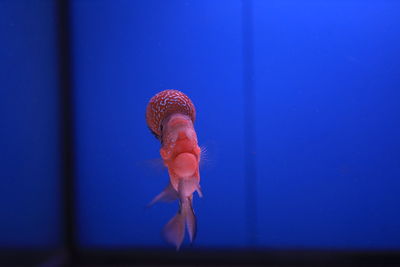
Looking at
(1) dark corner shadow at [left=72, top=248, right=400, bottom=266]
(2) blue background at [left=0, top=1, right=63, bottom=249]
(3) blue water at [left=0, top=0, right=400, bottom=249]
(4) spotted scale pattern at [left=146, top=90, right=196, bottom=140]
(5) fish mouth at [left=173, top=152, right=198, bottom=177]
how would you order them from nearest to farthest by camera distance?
(5) fish mouth at [left=173, top=152, right=198, bottom=177], (4) spotted scale pattern at [left=146, top=90, right=196, bottom=140], (2) blue background at [left=0, top=1, right=63, bottom=249], (3) blue water at [left=0, top=0, right=400, bottom=249], (1) dark corner shadow at [left=72, top=248, right=400, bottom=266]

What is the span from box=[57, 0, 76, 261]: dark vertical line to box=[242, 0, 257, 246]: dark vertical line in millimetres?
1544

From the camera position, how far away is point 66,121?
10.1 ft

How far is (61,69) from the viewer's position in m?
3.05

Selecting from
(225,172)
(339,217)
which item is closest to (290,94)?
(225,172)

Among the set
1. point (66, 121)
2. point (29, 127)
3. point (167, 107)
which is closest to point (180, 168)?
point (167, 107)

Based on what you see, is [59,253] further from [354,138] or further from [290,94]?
[354,138]

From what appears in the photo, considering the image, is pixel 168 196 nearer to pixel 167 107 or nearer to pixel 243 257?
pixel 167 107

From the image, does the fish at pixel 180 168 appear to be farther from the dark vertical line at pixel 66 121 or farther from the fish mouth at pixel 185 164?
the dark vertical line at pixel 66 121

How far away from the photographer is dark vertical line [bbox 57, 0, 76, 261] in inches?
119

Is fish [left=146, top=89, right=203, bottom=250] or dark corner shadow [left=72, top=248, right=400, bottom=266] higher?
fish [left=146, top=89, right=203, bottom=250]

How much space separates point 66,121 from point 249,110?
1625 millimetres

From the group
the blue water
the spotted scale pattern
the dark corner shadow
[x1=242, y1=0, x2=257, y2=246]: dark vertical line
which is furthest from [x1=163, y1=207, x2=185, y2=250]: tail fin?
the dark corner shadow

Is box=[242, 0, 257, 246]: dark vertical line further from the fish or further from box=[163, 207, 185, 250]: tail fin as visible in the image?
box=[163, 207, 185, 250]: tail fin

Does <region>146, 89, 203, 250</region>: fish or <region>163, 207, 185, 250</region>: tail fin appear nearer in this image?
<region>146, 89, 203, 250</region>: fish
